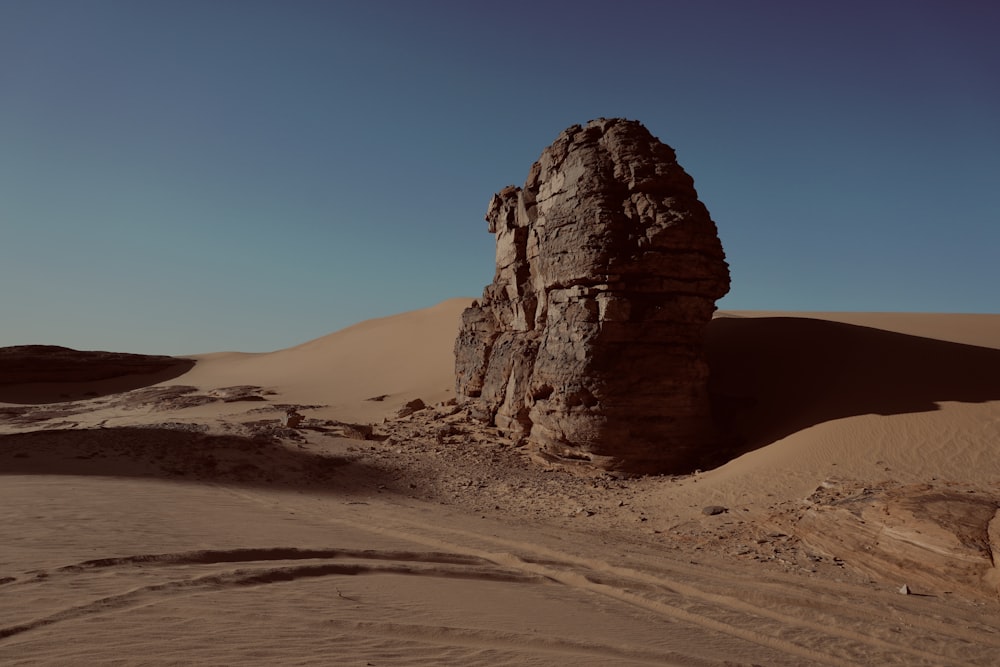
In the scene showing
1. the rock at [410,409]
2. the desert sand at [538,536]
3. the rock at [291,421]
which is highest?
the rock at [410,409]

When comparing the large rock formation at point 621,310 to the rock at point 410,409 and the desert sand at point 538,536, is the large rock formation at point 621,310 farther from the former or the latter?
the rock at point 410,409

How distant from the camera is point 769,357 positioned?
1883cm

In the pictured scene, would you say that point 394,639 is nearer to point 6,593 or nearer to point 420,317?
point 6,593

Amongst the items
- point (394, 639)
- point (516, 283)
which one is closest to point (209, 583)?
point (394, 639)

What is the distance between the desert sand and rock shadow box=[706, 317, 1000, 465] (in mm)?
95

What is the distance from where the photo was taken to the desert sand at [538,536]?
457 cm

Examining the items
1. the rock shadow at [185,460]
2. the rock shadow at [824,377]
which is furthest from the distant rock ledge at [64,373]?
the rock shadow at [824,377]

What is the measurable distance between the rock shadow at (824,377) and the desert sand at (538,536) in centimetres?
10

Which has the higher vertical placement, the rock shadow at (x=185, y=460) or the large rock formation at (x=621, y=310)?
the large rock formation at (x=621, y=310)

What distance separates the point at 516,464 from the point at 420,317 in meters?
39.4

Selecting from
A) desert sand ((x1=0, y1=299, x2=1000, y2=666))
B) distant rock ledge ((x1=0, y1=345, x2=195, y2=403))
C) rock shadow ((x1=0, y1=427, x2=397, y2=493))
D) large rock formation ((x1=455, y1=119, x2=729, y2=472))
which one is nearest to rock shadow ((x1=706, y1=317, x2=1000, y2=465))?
desert sand ((x1=0, y1=299, x2=1000, y2=666))

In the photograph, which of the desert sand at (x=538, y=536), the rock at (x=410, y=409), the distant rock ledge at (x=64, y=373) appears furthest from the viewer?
the distant rock ledge at (x=64, y=373)

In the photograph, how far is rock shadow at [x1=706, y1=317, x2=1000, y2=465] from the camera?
14.1 metres

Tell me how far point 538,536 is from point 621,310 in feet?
23.0
